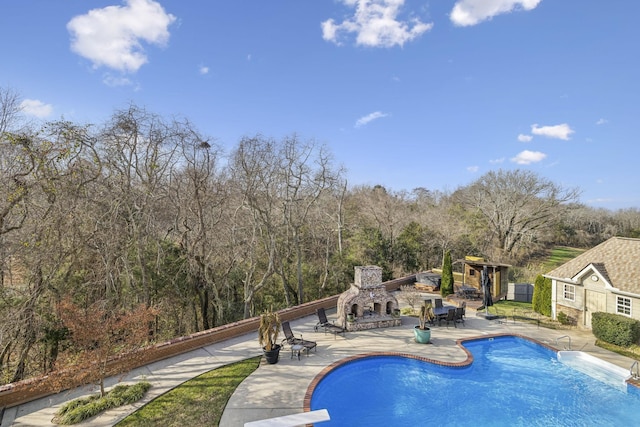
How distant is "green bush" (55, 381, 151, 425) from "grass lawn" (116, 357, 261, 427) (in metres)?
0.68

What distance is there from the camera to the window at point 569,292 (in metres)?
16.1

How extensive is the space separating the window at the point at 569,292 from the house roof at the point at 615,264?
0.46 meters

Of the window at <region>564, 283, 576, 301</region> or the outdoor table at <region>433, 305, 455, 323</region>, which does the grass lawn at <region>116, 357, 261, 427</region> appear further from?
the window at <region>564, 283, 576, 301</region>

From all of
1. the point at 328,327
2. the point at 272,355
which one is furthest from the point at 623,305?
the point at 272,355

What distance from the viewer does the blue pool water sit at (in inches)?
365

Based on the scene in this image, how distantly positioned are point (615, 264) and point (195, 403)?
18.5 metres

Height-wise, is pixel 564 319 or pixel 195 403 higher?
pixel 564 319

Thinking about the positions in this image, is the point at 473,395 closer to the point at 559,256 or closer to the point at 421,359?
the point at 421,359

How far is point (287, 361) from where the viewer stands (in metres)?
11.9

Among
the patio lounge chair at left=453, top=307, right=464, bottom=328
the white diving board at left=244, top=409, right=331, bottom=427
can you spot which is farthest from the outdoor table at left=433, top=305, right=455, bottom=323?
the white diving board at left=244, top=409, right=331, bottom=427

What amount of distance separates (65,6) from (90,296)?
462 inches

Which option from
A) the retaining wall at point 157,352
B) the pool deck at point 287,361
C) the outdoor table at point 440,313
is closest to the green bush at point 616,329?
the pool deck at point 287,361

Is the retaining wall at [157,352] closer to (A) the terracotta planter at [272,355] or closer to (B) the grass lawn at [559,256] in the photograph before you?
(A) the terracotta planter at [272,355]

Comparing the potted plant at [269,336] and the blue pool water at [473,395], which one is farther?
the potted plant at [269,336]
